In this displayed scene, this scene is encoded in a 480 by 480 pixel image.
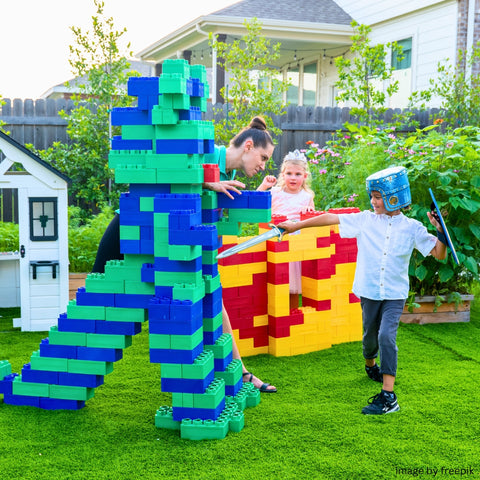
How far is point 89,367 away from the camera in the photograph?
11.8 feet

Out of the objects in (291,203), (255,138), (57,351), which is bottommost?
(57,351)

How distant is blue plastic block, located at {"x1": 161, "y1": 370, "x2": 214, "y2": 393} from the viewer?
10.9 feet

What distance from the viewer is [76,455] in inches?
124

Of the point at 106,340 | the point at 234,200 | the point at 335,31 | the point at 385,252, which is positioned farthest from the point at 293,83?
the point at 106,340

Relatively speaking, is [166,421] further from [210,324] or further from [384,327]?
[384,327]

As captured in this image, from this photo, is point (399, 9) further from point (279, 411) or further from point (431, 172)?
point (279, 411)

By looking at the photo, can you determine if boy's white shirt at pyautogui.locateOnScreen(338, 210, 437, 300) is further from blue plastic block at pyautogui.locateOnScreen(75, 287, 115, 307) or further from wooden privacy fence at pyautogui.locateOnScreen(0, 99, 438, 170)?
wooden privacy fence at pyautogui.locateOnScreen(0, 99, 438, 170)

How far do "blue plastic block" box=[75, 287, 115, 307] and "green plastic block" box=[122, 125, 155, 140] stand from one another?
36.1 inches

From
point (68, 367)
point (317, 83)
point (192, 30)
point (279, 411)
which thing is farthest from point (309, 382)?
point (317, 83)

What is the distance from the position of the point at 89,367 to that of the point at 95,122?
648 cm

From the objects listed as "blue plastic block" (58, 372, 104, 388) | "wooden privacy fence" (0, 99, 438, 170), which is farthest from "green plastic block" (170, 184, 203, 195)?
"wooden privacy fence" (0, 99, 438, 170)

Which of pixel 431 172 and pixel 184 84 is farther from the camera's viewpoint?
pixel 431 172

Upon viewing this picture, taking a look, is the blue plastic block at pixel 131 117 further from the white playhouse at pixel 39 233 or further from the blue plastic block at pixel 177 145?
the white playhouse at pixel 39 233

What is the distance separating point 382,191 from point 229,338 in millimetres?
1359
